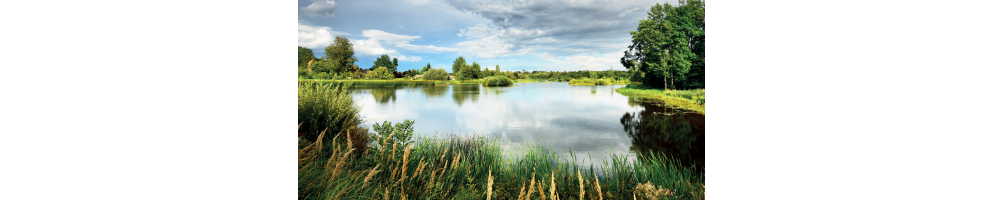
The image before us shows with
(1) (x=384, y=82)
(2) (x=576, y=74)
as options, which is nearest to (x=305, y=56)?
(1) (x=384, y=82)

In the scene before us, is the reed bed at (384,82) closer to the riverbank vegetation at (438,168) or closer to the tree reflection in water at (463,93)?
the riverbank vegetation at (438,168)

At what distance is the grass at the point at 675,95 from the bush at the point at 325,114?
352 centimetres

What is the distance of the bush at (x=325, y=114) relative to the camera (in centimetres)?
338

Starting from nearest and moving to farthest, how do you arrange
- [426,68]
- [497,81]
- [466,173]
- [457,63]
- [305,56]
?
1. [466,173]
2. [305,56]
3. [457,63]
4. [426,68]
5. [497,81]

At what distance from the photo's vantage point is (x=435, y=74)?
152 inches

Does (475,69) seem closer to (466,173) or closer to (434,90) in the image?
(434,90)

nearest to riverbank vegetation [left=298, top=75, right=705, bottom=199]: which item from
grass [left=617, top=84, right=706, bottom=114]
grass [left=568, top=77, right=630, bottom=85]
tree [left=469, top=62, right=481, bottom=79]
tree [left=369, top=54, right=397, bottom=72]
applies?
tree [left=369, top=54, right=397, bottom=72]

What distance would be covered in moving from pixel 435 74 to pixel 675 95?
3644 millimetres

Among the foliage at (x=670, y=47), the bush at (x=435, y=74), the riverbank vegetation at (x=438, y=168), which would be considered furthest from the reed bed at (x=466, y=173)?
the foliage at (x=670, y=47)

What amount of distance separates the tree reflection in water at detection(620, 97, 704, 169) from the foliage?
1.58 feet

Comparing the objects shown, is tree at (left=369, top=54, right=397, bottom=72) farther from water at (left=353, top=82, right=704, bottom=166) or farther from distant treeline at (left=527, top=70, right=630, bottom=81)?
distant treeline at (left=527, top=70, right=630, bottom=81)

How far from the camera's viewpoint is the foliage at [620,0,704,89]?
3846 millimetres
